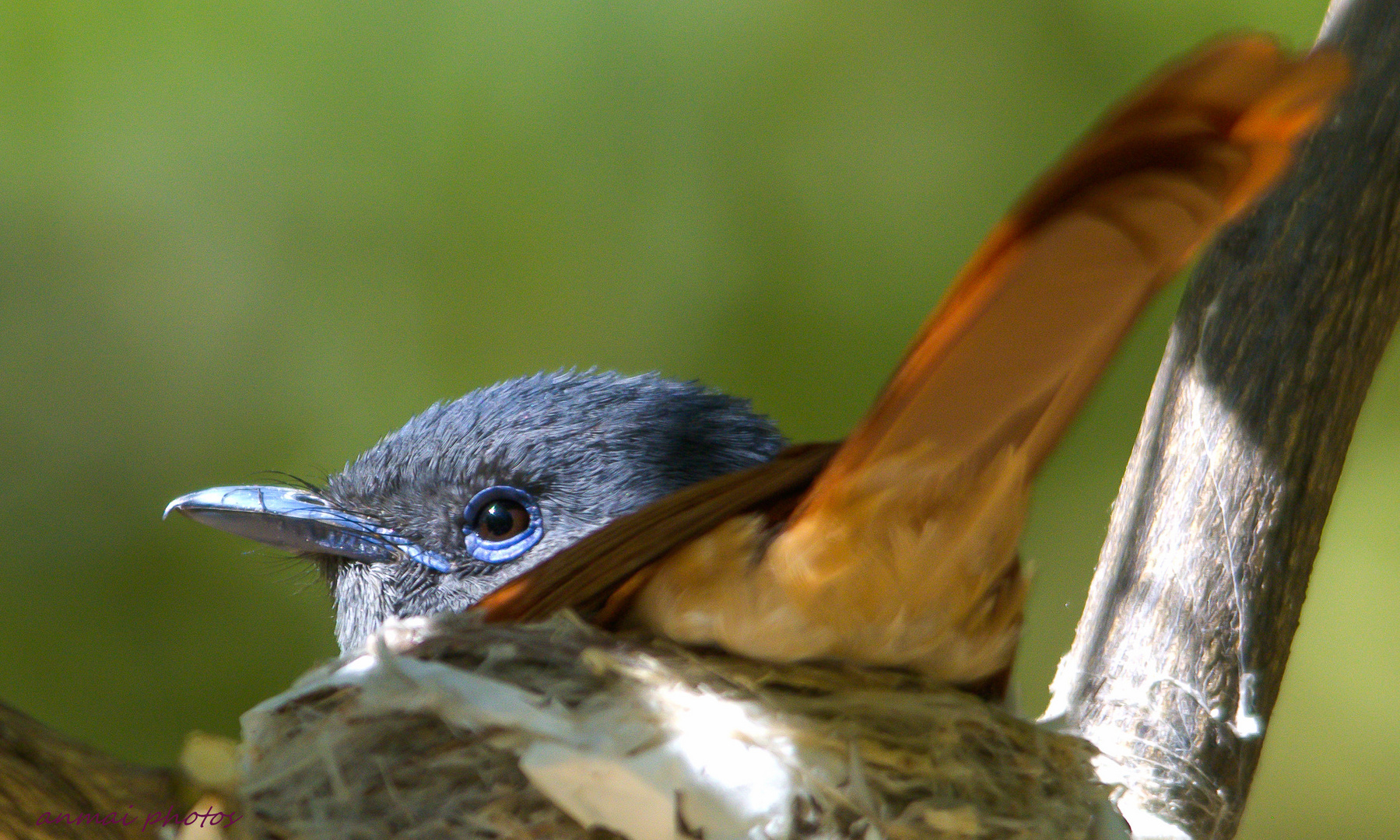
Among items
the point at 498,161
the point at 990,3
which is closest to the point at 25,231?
the point at 498,161

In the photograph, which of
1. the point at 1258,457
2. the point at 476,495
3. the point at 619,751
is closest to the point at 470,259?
the point at 476,495

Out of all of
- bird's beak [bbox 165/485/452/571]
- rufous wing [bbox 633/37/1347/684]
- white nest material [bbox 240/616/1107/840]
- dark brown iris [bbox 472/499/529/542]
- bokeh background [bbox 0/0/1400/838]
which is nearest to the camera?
rufous wing [bbox 633/37/1347/684]

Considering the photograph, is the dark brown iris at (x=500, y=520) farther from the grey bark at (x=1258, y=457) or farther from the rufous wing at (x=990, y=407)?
the grey bark at (x=1258, y=457)

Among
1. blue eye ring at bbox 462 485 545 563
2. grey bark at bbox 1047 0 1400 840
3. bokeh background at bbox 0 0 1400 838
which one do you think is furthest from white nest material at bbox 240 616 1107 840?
bokeh background at bbox 0 0 1400 838

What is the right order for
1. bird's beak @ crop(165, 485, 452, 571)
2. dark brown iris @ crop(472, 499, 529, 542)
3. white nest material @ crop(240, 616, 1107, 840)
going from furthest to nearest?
dark brown iris @ crop(472, 499, 529, 542) < bird's beak @ crop(165, 485, 452, 571) < white nest material @ crop(240, 616, 1107, 840)

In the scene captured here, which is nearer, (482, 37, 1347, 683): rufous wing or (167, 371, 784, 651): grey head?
(482, 37, 1347, 683): rufous wing

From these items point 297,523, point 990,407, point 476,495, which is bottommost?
point 297,523

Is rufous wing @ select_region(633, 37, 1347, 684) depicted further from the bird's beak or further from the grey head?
the bird's beak

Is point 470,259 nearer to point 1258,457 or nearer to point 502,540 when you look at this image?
point 502,540
